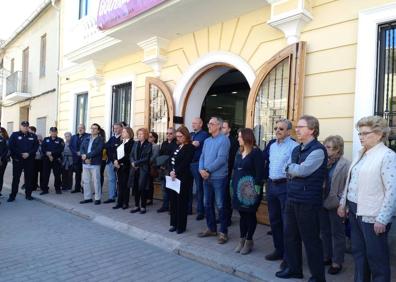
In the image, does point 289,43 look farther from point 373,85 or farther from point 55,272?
point 55,272

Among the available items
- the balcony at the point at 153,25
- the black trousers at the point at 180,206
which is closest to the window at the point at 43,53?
the balcony at the point at 153,25

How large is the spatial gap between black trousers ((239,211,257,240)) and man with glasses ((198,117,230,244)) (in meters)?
0.48

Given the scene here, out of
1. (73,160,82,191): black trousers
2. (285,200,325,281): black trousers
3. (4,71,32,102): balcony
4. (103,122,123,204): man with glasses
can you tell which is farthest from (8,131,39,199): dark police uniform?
(4,71,32,102): balcony

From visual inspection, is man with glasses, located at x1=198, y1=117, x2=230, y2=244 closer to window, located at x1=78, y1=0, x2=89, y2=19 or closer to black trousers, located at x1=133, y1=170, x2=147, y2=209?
black trousers, located at x1=133, y1=170, x2=147, y2=209

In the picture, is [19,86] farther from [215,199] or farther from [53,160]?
[215,199]

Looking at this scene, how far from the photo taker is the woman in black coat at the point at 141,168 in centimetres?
667

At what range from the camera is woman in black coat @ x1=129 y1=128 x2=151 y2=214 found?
667 cm

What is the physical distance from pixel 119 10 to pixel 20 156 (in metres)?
3.97

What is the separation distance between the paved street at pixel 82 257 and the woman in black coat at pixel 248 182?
2.46ft

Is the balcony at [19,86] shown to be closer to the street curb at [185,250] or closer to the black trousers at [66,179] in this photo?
the black trousers at [66,179]

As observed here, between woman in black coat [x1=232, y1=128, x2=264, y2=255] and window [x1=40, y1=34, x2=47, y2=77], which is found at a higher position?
window [x1=40, y1=34, x2=47, y2=77]

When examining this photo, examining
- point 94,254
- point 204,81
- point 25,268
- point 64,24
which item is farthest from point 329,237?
point 64,24

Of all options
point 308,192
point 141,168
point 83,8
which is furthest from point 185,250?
point 83,8

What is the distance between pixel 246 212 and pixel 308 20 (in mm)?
3188
